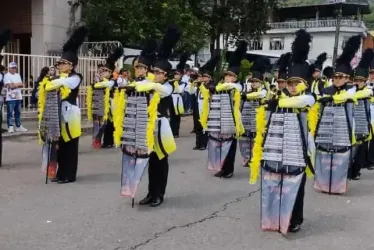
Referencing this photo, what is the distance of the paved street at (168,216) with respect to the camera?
17.2ft

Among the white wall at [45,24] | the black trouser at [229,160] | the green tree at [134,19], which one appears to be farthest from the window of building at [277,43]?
the black trouser at [229,160]

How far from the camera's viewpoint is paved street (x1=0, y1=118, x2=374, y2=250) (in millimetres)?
5246

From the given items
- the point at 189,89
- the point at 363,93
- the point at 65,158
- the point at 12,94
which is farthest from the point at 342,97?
the point at 189,89

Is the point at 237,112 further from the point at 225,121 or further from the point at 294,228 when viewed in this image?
the point at 294,228

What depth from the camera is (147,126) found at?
20.6ft

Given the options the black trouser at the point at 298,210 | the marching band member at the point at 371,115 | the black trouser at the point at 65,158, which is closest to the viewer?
the black trouser at the point at 298,210

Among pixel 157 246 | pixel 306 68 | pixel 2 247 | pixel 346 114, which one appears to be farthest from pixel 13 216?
pixel 346 114

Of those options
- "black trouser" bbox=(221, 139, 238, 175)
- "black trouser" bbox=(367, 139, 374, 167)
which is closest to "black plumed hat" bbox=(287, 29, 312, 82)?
"black trouser" bbox=(221, 139, 238, 175)

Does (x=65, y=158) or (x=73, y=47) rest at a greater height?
(x=73, y=47)

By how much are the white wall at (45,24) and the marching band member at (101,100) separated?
7.92 m

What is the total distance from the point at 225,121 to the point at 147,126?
2371 mm

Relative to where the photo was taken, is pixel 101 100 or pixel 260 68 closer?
pixel 260 68

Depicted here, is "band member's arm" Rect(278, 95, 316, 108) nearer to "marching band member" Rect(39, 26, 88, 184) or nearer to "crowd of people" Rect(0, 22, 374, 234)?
"crowd of people" Rect(0, 22, 374, 234)

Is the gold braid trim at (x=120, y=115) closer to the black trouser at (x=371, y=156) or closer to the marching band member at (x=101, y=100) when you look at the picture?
the marching band member at (x=101, y=100)
